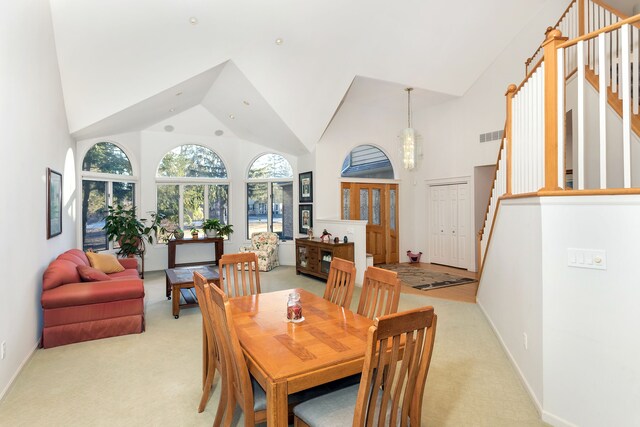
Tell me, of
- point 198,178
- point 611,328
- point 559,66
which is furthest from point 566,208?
point 198,178

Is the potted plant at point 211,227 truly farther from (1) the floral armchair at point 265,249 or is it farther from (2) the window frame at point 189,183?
(1) the floral armchair at point 265,249

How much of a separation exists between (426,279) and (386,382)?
5.45 meters

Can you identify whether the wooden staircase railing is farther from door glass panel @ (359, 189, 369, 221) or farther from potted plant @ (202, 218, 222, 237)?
potted plant @ (202, 218, 222, 237)

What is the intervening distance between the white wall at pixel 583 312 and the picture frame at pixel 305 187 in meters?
5.18

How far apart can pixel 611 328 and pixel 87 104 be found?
6001 mm

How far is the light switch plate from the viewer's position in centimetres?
204

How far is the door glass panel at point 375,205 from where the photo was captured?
26.6 feet

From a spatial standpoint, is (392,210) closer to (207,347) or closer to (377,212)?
(377,212)

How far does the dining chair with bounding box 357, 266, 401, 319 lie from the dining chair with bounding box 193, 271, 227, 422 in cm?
101

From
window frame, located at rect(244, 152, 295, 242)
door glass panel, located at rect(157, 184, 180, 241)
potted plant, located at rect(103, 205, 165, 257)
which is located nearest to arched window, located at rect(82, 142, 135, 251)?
potted plant, located at rect(103, 205, 165, 257)

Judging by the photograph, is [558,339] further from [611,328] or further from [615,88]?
[615,88]

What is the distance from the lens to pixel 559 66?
237cm

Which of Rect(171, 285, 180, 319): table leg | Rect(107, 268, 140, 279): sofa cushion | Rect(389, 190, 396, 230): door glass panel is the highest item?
Rect(389, 190, 396, 230): door glass panel

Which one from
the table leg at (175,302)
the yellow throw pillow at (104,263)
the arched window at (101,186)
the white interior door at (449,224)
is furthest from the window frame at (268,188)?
the table leg at (175,302)
